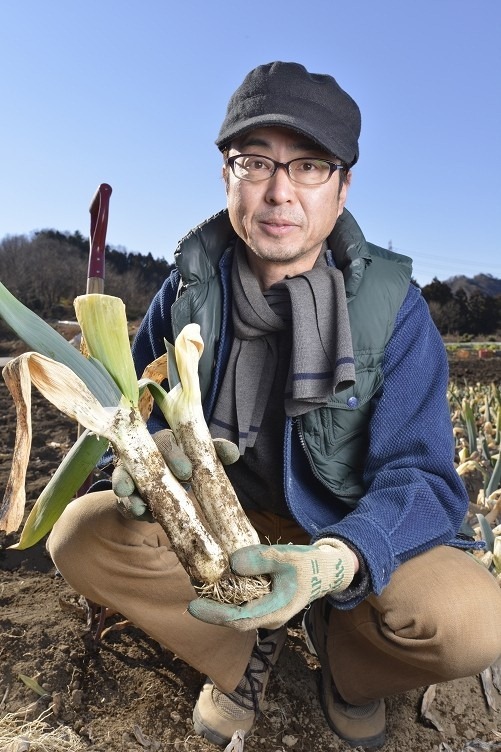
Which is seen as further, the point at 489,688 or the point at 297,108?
the point at 489,688

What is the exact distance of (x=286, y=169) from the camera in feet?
5.47

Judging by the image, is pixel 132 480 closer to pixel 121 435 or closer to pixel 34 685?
pixel 121 435

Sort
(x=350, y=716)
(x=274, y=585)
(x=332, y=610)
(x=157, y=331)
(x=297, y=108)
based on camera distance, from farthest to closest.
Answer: (x=157, y=331) < (x=332, y=610) < (x=350, y=716) < (x=297, y=108) < (x=274, y=585)

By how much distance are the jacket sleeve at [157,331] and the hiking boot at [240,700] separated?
2.19 ft

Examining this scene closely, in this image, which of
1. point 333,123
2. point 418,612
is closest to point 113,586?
point 418,612

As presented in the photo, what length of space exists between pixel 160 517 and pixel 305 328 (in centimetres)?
57

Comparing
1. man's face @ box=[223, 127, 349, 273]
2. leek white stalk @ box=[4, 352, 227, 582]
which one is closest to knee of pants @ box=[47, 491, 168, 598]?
leek white stalk @ box=[4, 352, 227, 582]

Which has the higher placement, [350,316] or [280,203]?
[280,203]

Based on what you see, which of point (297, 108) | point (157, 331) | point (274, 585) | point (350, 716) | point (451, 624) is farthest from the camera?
point (157, 331)

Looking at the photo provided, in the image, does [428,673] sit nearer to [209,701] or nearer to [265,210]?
[209,701]

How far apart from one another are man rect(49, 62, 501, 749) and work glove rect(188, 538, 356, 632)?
0.16 meters

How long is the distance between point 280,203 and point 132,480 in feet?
2.47

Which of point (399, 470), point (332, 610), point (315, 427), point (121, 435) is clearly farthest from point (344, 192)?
point (332, 610)

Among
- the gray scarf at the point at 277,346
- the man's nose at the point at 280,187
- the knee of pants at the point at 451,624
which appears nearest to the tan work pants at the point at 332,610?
the knee of pants at the point at 451,624
